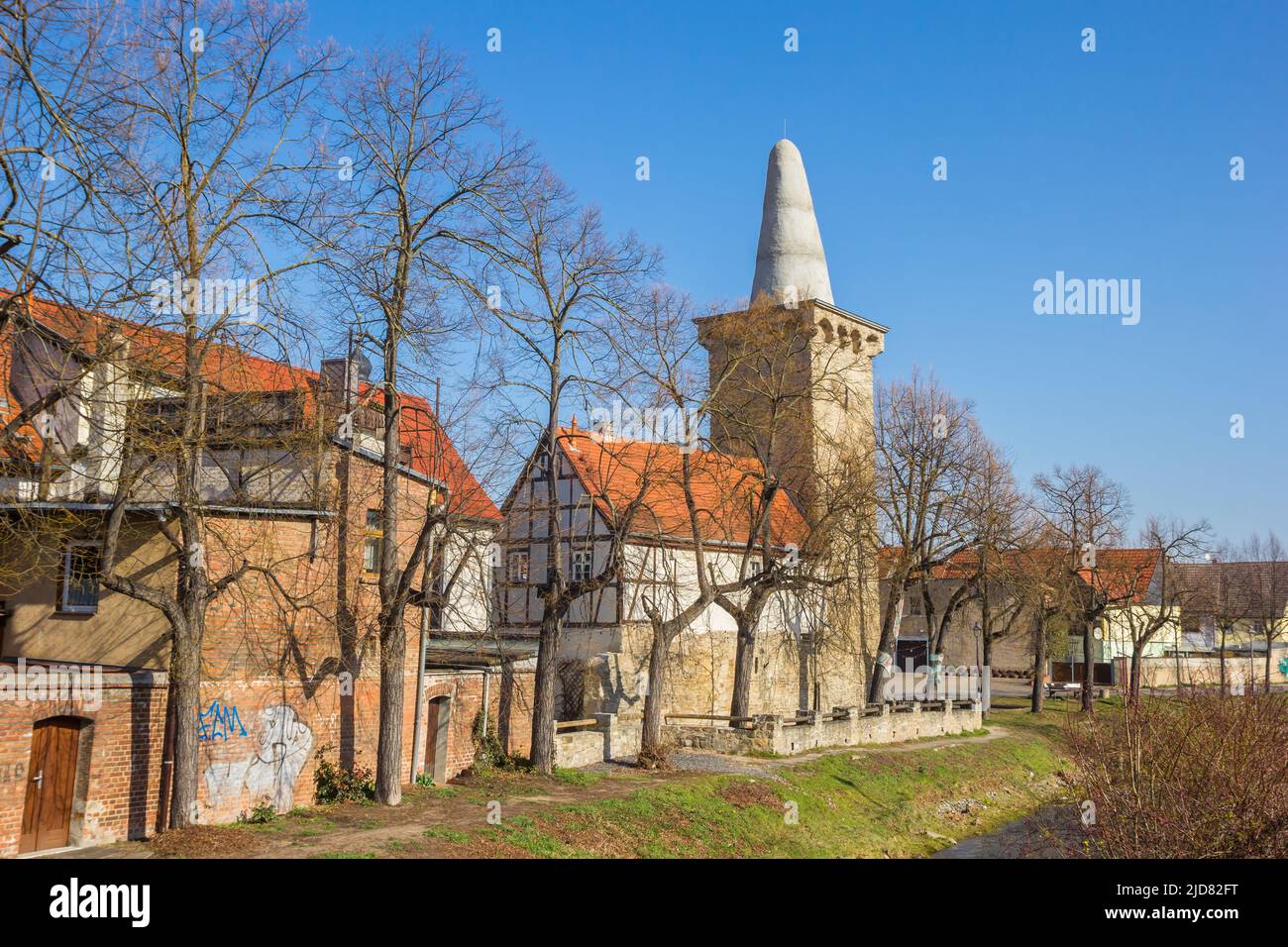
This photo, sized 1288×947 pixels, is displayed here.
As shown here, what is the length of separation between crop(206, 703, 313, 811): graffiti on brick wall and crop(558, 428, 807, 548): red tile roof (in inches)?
340

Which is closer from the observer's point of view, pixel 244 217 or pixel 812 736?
pixel 244 217

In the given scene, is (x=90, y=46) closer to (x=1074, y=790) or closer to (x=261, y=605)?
(x=261, y=605)

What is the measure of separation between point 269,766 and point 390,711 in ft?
7.33

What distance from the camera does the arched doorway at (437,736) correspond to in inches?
886

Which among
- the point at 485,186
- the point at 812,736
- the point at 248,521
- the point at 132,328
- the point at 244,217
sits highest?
the point at 485,186

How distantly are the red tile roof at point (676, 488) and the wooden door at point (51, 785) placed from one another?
39.7ft

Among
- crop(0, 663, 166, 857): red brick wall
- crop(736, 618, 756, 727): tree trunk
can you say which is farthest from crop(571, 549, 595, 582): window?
crop(0, 663, 166, 857): red brick wall

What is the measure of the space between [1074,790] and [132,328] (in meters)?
17.4

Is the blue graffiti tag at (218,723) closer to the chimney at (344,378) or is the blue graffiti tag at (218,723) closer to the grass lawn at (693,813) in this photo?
the grass lawn at (693,813)

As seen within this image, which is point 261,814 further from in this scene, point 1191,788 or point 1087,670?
point 1087,670

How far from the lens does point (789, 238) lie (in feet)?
141
